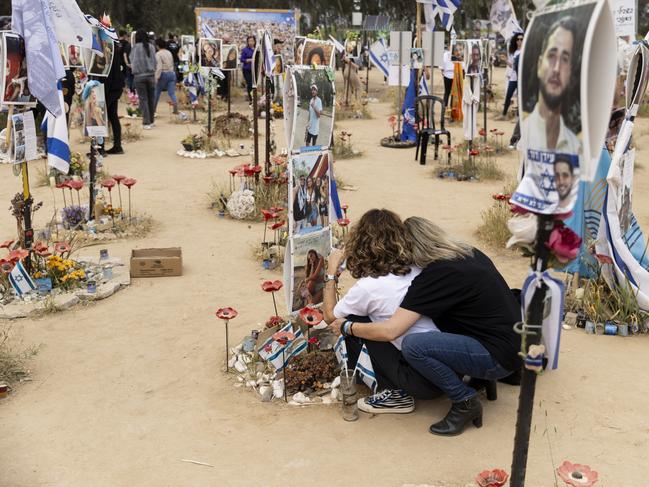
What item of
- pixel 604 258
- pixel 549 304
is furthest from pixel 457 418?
pixel 604 258

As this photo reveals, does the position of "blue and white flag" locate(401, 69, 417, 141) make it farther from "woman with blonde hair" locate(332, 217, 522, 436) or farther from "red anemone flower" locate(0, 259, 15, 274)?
"woman with blonde hair" locate(332, 217, 522, 436)

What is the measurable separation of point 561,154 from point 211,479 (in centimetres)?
207

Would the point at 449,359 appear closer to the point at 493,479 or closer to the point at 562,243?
the point at 493,479

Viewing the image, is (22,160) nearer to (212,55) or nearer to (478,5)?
(212,55)

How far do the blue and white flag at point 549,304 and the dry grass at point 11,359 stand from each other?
3.06m

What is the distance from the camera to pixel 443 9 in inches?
503

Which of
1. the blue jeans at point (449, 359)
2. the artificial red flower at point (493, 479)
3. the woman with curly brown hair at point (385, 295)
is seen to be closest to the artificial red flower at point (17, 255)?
the woman with curly brown hair at point (385, 295)

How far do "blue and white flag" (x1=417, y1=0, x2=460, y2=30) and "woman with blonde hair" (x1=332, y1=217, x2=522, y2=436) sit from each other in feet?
32.1

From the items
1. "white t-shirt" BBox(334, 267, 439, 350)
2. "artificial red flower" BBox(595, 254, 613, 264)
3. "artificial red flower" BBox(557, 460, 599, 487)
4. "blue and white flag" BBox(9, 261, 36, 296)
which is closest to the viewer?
"artificial red flower" BBox(557, 460, 599, 487)

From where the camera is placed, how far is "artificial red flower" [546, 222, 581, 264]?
2.46 meters

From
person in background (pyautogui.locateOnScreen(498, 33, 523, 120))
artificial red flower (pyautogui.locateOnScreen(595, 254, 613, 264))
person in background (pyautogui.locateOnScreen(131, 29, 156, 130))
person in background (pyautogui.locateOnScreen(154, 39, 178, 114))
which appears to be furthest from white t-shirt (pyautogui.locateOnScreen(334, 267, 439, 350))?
person in background (pyautogui.locateOnScreen(154, 39, 178, 114))

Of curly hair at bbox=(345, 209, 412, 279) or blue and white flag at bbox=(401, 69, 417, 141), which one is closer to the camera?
curly hair at bbox=(345, 209, 412, 279)

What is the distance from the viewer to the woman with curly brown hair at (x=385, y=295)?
3.75 m

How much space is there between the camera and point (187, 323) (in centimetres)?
521
